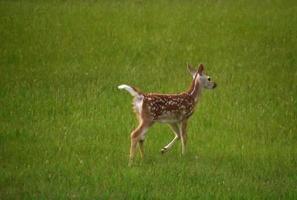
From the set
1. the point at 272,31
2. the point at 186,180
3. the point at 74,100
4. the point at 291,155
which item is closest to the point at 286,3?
the point at 272,31

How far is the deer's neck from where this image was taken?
1445 centimetres

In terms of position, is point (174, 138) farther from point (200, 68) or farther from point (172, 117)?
point (200, 68)

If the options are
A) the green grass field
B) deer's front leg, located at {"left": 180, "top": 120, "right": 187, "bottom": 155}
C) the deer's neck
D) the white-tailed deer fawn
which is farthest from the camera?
the deer's neck

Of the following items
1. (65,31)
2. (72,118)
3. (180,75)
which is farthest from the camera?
(65,31)

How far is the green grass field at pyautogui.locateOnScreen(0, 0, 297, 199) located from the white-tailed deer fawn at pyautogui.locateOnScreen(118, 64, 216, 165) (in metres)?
0.35

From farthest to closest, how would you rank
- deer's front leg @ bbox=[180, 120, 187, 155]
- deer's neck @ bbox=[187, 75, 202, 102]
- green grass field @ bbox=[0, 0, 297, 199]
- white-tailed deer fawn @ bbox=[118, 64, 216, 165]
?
deer's neck @ bbox=[187, 75, 202, 102] < deer's front leg @ bbox=[180, 120, 187, 155] < white-tailed deer fawn @ bbox=[118, 64, 216, 165] < green grass field @ bbox=[0, 0, 297, 199]

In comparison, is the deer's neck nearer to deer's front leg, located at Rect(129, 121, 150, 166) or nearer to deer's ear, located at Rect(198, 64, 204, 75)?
deer's ear, located at Rect(198, 64, 204, 75)

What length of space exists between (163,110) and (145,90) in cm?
477

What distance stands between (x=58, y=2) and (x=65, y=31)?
389 cm

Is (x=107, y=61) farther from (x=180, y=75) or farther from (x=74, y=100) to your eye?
(x=74, y=100)

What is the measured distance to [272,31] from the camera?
2325 cm

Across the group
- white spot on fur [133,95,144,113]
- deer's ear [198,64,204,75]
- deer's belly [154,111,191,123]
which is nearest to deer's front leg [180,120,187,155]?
deer's belly [154,111,191,123]

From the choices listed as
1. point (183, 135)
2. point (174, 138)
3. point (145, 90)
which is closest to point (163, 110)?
point (183, 135)

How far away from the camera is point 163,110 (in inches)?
531
